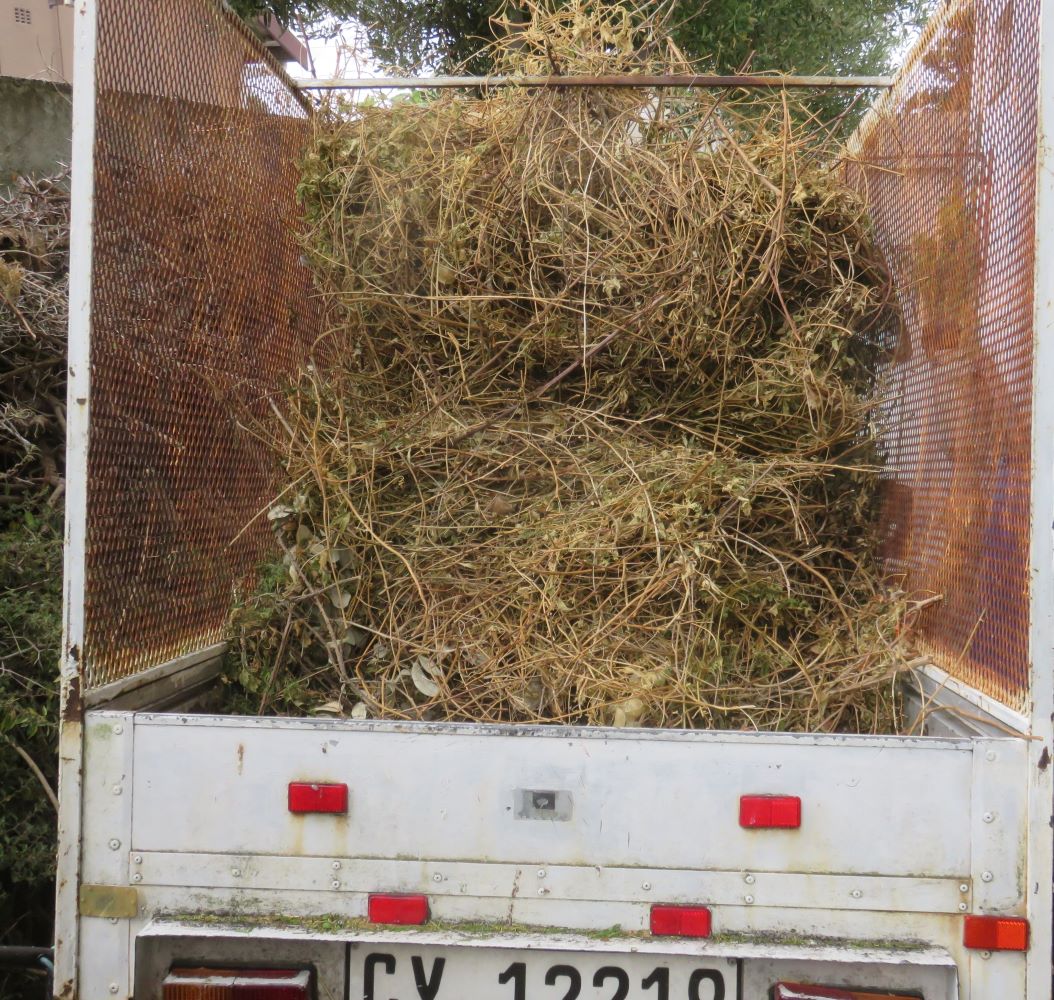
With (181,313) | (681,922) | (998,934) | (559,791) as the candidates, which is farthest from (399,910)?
(181,313)

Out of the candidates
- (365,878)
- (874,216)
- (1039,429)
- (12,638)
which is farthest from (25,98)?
(1039,429)

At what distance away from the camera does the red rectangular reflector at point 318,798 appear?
167cm

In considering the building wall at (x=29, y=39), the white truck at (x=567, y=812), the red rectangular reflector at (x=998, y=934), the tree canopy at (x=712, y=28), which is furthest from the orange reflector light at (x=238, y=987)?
the tree canopy at (x=712, y=28)

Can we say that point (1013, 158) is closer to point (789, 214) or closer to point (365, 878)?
point (789, 214)

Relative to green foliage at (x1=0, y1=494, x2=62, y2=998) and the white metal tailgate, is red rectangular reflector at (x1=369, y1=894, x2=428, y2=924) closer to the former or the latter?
the white metal tailgate

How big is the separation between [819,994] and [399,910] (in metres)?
0.71

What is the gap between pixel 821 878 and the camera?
1616 mm

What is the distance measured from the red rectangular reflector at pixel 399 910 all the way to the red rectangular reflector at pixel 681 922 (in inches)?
15.3

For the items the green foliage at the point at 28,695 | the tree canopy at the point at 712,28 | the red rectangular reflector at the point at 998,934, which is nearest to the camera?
the red rectangular reflector at the point at 998,934

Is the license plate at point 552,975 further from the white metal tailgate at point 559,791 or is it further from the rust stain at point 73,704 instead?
the rust stain at point 73,704

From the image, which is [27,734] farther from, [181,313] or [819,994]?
[819,994]

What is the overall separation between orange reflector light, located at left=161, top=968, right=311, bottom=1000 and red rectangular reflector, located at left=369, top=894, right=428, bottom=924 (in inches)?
6.8

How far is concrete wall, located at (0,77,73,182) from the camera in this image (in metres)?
4.07

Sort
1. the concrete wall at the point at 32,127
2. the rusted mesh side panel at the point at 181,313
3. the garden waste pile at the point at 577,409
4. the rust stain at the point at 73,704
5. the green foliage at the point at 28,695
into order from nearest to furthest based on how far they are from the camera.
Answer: the rust stain at the point at 73,704 < the rusted mesh side panel at the point at 181,313 < the garden waste pile at the point at 577,409 < the green foliage at the point at 28,695 < the concrete wall at the point at 32,127
